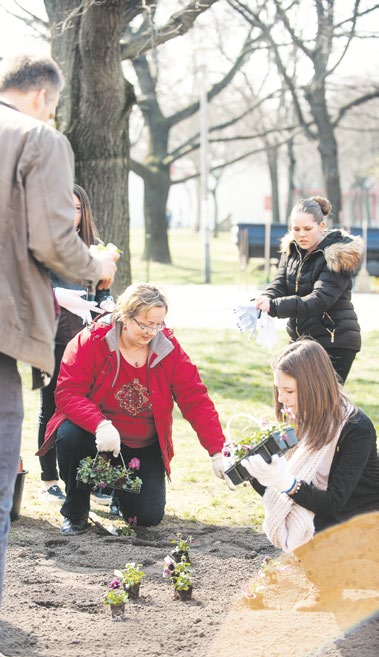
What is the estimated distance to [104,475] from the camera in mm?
4582

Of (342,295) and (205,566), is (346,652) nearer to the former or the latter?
(205,566)

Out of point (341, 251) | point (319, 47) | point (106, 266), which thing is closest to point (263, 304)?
point (341, 251)

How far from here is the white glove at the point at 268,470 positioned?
3338 millimetres

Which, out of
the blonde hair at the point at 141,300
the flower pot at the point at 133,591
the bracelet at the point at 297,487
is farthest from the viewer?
the blonde hair at the point at 141,300

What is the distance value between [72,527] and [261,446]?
170 centimetres

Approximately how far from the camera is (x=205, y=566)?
4.18 metres

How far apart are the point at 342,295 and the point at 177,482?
5.19 ft

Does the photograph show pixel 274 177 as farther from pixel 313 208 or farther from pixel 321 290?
pixel 321 290

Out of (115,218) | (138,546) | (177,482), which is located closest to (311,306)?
(177,482)

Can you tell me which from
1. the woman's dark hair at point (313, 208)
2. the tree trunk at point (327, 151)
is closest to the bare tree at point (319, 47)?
the tree trunk at point (327, 151)

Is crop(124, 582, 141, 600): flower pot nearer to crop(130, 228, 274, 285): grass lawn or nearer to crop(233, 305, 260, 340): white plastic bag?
crop(233, 305, 260, 340): white plastic bag

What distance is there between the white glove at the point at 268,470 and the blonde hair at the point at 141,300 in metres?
1.22

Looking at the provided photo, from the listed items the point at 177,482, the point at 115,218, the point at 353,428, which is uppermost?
the point at 115,218

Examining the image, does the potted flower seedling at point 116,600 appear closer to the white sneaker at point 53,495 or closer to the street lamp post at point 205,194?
the white sneaker at point 53,495
